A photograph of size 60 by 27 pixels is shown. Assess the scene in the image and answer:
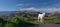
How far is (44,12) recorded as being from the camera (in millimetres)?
4449

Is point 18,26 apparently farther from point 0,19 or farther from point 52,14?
point 52,14

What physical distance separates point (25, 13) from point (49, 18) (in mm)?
763

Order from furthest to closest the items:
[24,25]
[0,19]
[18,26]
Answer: [24,25], [18,26], [0,19]

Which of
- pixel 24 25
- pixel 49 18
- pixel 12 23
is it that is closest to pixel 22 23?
pixel 24 25

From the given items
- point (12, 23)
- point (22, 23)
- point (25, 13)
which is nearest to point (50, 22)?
point (25, 13)

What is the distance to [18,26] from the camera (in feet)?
11.2

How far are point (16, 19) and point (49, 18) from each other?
49.3 inches

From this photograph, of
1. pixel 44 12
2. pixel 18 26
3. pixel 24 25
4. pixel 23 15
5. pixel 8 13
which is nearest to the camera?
pixel 18 26

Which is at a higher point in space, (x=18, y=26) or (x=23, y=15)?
(x=23, y=15)

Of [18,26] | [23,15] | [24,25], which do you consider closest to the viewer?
[18,26]

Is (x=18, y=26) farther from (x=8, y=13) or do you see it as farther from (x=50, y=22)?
(x=50, y=22)

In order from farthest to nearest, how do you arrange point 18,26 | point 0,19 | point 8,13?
point 8,13, point 18,26, point 0,19

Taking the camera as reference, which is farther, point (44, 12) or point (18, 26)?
point (44, 12)

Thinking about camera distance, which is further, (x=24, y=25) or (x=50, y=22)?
(x=50, y=22)
